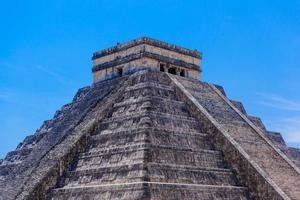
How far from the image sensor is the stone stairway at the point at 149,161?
17.7 metres

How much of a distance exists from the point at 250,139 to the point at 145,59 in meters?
5.99

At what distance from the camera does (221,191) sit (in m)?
18.6

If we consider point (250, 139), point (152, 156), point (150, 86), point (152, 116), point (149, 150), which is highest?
point (150, 86)

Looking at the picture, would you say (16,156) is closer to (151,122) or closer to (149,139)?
(151,122)

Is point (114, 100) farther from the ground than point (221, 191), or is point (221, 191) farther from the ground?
point (114, 100)

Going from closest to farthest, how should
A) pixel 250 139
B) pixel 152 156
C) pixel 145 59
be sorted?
pixel 152 156, pixel 250 139, pixel 145 59

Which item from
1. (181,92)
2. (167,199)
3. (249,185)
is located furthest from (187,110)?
(167,199)

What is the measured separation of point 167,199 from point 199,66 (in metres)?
11.2

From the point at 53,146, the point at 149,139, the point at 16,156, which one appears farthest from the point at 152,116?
the point at 16,156

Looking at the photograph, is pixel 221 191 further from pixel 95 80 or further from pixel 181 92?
pixel 95 80

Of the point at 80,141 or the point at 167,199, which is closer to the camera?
the point at 167,199

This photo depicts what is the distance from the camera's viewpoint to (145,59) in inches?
974

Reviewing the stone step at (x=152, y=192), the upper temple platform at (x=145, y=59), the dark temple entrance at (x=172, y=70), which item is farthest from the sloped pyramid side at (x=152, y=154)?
the dark temple entrance at (x=172, y=70)

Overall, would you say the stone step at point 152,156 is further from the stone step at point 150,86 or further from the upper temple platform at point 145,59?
the upper temple platform at point 145,59
